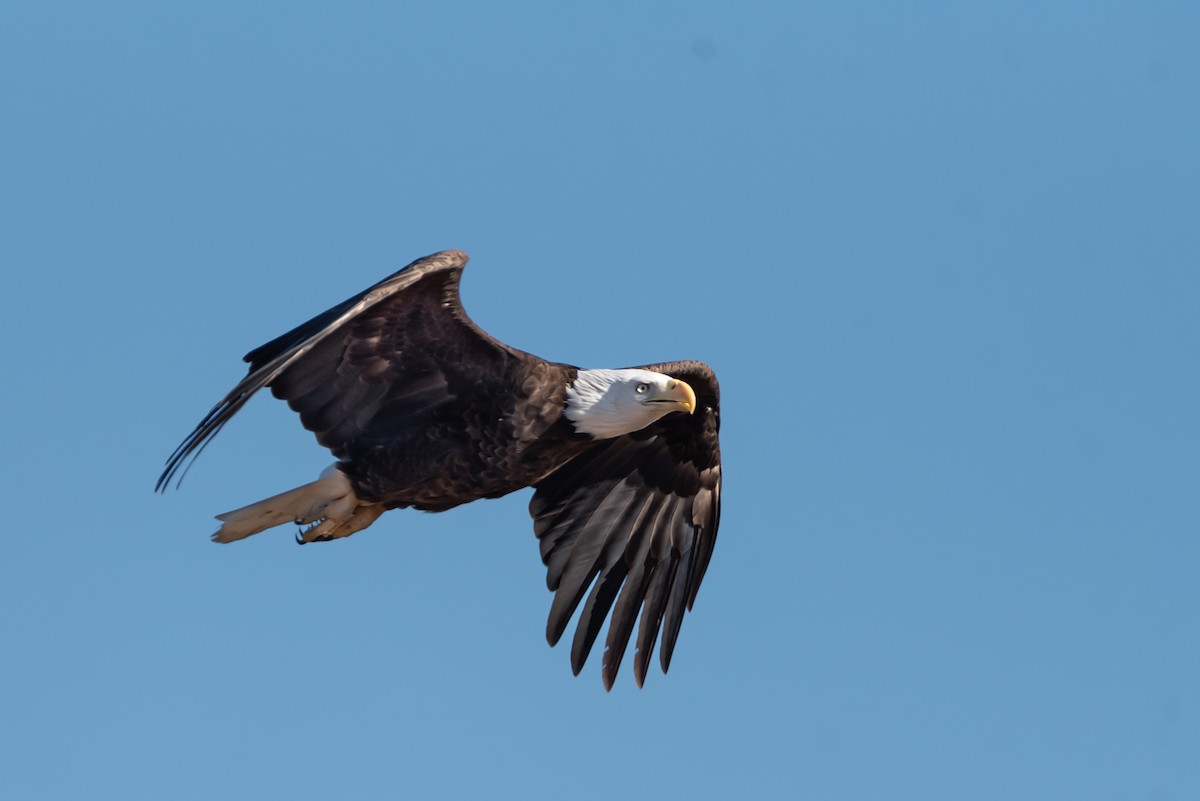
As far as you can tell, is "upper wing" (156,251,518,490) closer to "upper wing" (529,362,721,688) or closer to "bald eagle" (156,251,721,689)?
"bald eagle" (156,251,721,689)

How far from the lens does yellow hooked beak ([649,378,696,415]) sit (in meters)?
12.1

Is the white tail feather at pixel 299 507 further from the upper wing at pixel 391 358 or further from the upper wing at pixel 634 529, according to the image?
the upper wing at pixel 634 529

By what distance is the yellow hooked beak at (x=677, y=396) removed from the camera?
12133 millimetres

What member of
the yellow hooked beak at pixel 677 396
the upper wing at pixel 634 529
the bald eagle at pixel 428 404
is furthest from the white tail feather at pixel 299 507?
the yellow hooked beak at pixel 677 396

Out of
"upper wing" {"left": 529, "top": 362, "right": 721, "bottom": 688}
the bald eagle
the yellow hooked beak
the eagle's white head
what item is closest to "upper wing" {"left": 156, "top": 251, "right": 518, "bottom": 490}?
the bald eagle

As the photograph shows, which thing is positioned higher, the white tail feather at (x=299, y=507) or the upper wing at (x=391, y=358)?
the upper wing at (x=391, y=358)

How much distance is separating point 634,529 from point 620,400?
6.11ft

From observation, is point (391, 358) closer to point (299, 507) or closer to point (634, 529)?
point (299, 507)

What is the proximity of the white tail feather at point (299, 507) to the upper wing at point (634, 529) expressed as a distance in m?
1.80

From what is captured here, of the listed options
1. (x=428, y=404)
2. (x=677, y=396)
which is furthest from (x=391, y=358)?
(x=677, y=396)

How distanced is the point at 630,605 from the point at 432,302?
3138 mm

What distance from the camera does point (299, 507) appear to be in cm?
1223

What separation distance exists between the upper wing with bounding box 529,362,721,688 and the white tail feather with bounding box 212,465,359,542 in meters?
1.80

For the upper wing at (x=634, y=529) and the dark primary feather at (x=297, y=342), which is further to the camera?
the upper wing at (x=634, y=529)
